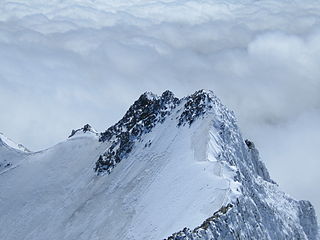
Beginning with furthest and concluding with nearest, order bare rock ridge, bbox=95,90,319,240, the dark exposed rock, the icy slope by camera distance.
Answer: the icy slope → the dark exposed rock → bare rock ridge, bbox=95,90,319,240

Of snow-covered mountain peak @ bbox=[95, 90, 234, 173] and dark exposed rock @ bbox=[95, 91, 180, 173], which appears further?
dark exposed rock @ bbox=[95, 91, 180, 173]

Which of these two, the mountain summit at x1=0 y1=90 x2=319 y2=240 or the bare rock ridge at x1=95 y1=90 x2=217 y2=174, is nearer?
the mountain summit at x1=0 y1=90 x2=319 y2=240

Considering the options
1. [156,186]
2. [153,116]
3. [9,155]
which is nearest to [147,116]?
[153,116]

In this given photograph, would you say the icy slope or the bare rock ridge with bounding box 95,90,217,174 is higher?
the bare rock ridge with bounding box 95,90,217,174

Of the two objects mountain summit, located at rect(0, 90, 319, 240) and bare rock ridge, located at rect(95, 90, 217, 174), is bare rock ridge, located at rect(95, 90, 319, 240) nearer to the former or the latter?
bare rock ridge, located at rect(95, 90, 217, 174)

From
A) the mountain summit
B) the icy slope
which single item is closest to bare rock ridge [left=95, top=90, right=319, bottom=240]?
the mountain summit

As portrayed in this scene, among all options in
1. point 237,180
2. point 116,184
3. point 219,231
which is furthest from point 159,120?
point 219,231

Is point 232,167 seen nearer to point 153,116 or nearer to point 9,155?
point 153,116

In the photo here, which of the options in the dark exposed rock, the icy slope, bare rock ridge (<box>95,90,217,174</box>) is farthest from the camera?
the icy slope

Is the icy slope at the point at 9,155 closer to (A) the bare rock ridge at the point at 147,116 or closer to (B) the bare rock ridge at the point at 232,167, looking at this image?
(B) the bare rock ridge at the point at 232,167

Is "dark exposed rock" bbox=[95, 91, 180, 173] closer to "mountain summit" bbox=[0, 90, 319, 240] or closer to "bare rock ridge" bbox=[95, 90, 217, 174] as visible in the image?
"bare rock ridge" bbox=[95, 90, 217, 174]

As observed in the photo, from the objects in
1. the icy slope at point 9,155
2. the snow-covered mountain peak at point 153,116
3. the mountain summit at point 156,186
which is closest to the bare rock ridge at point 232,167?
the snow-covered mountain peak at point 153,116
